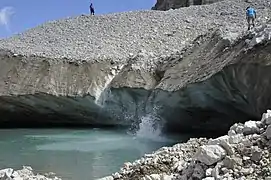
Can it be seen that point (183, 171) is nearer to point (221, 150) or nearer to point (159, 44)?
point (221, 150)

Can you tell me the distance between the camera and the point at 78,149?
13617mm

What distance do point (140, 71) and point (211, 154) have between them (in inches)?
506

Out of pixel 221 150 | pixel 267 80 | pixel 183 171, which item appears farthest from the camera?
pixel 267 80

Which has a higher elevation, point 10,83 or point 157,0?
point 157,0

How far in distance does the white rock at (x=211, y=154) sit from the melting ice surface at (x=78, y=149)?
4261mm

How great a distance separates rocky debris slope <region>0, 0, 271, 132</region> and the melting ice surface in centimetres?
128

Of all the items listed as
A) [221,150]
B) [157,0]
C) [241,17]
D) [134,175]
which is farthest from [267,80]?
[157,0]

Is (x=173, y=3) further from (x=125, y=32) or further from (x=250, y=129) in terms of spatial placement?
(x=250, y=129)

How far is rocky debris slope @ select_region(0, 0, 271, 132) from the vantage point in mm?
12727

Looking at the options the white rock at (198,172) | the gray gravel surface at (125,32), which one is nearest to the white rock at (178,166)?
the white rock at (198,172)

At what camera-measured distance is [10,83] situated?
20188 mm

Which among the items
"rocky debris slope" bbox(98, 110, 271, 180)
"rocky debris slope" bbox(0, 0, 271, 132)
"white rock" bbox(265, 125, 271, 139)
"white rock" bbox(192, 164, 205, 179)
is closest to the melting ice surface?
"rocky debris slope" bbox(0, 0, 271, 132)

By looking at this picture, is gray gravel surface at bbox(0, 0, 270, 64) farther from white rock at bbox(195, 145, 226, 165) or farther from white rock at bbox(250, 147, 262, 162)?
white rock at bbox(250, 147, 262, 162)

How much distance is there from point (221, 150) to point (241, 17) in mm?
18712
